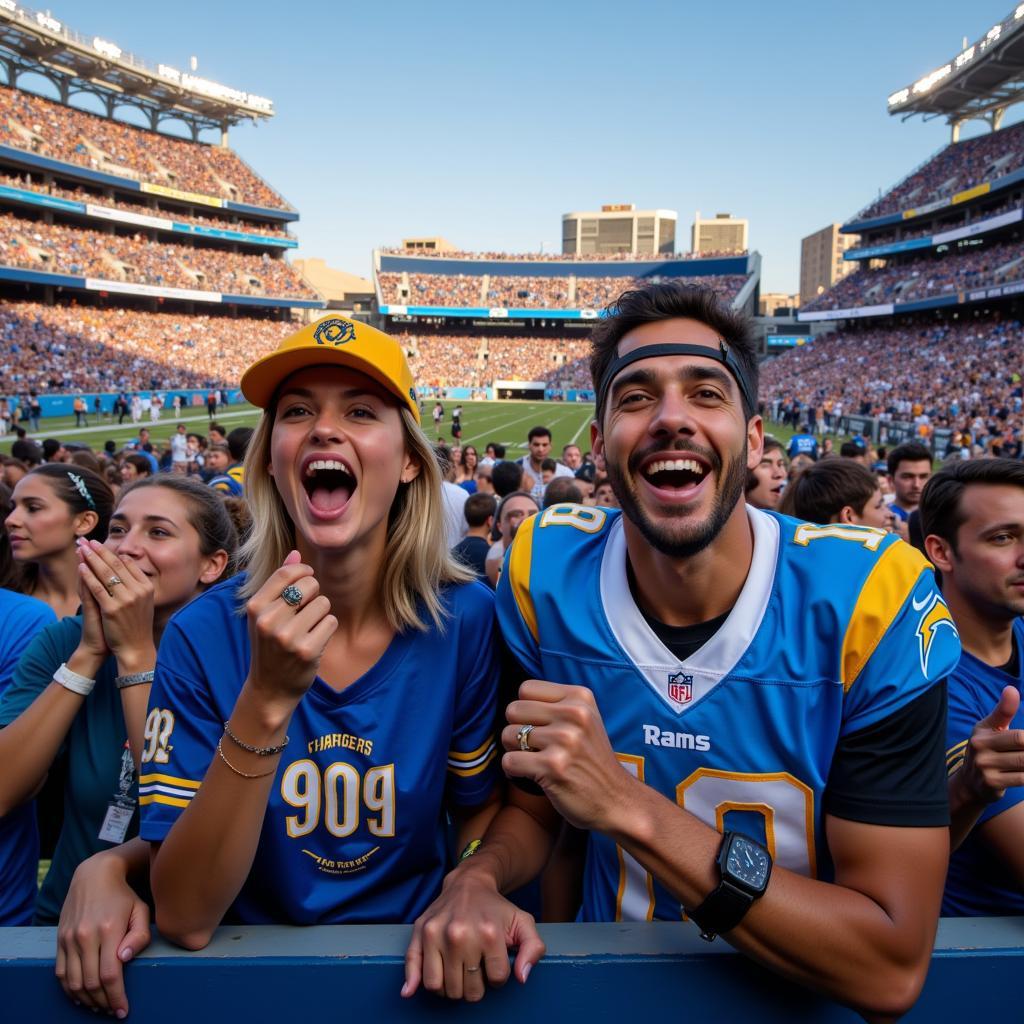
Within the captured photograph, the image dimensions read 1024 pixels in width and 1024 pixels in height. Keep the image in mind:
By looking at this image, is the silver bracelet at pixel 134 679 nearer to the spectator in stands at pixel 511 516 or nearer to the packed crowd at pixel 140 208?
the spectator in stands at pixel 511 516

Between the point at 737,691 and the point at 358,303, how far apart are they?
96179 millimetres

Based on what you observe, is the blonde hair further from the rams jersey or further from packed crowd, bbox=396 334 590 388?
packed crowd, bbox=396 334 590 388

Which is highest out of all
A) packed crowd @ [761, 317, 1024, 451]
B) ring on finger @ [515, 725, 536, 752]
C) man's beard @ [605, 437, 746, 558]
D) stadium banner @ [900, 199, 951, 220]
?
stadium banner @ [900, 199, 951, 220]

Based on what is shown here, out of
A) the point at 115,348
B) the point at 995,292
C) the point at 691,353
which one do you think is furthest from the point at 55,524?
the point at 995,292

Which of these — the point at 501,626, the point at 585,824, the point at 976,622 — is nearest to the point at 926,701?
the point at 585,824

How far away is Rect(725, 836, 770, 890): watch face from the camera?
136cm

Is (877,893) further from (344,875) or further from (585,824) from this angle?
(344,875)

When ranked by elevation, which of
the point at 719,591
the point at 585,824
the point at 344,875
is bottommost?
the point at 344,875

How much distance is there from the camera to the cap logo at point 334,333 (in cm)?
199

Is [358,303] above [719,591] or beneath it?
above

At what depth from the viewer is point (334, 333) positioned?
2018 mm

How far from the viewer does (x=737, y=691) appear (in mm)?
1714

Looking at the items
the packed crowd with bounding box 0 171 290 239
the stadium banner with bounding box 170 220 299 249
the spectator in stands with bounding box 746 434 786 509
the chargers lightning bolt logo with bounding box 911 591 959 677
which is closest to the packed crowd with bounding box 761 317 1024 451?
the spectator in stands with bounding box 746 434 786 509

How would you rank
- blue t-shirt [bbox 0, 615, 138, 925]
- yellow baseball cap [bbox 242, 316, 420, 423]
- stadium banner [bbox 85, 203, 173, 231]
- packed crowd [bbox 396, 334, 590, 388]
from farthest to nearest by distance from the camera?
1. packed crowd [bbox 396, 334, 590, 388]
2. stadium banner [bbox 85, 203, 173, 231]
3. blue t-shirt [bbox 0, 615, 138, 925]
4. yellow baseball cap [bbox 242, 316, 420, 423]
